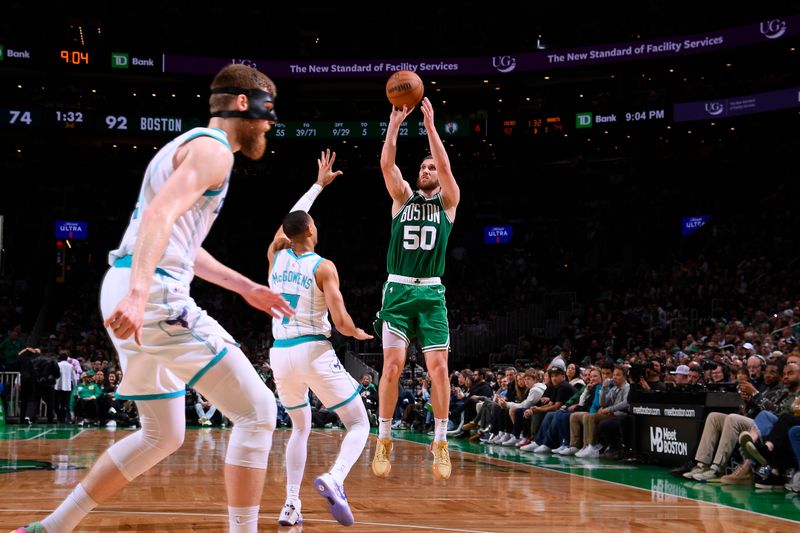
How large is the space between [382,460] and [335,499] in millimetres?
1325

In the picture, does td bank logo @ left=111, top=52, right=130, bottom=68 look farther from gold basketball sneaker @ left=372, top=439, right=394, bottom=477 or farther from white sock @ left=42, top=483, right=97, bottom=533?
white sock @ left=42, top=483, right=97, bottom=533

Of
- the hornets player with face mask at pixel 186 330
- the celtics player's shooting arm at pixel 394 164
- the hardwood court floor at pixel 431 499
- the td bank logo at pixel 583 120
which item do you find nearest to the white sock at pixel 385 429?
the hardwood court floor at pixel 431 499

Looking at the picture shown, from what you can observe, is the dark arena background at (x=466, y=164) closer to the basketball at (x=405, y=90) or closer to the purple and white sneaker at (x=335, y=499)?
the basketball at (x=405, y=90)

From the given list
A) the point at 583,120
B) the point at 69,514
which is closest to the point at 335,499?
the point at 69,514

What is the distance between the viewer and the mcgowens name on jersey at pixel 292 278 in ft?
20.8

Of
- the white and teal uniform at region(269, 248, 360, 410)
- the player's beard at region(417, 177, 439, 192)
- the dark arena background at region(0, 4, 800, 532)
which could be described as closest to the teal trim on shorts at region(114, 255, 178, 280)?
the white and teal uniform at region(269, 248, 360, 410)

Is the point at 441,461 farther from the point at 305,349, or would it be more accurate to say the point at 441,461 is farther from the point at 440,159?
the point at 440,159

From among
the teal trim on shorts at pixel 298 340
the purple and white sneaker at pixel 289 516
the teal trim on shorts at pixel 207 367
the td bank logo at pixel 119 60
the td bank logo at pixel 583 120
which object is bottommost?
the purple and white sneaker at pixel 289 516

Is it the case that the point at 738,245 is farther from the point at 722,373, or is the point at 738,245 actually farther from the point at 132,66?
the point at 132,66

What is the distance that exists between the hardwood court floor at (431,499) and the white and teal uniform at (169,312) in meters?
2.34

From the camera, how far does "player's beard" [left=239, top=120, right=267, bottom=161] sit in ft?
12.5

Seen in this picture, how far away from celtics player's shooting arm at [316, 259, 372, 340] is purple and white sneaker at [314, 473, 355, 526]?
97 centimetres

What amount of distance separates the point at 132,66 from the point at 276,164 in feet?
21.0

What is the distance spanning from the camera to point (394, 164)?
278 inches
